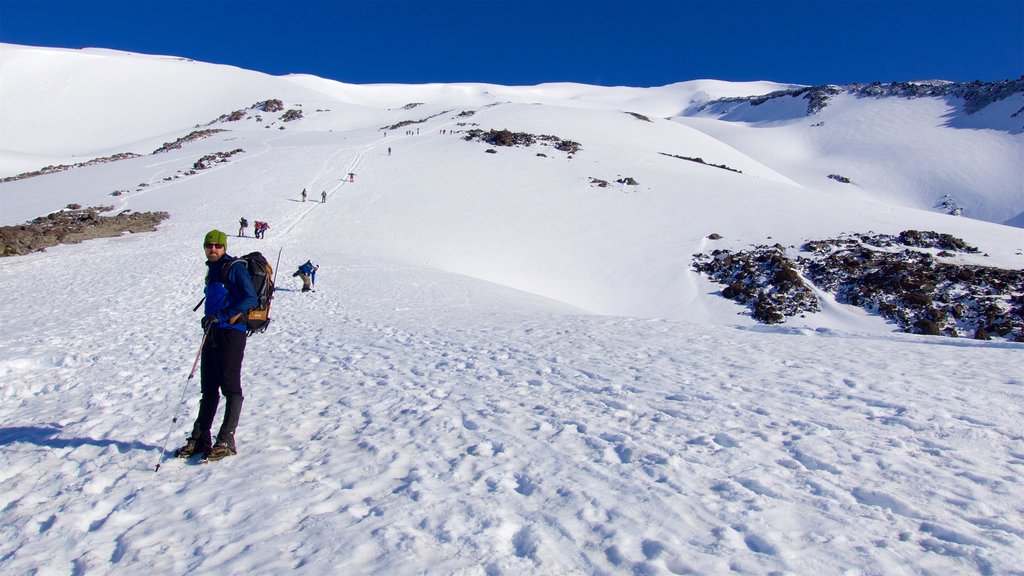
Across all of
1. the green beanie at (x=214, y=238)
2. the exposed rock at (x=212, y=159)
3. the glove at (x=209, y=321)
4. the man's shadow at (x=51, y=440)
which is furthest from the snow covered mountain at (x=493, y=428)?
the exposed rock at (x=212, y=159)

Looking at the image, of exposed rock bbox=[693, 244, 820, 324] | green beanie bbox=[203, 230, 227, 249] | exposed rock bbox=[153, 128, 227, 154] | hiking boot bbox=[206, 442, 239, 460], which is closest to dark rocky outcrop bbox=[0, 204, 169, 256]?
green beanie bbox=[203, 230, 227, 249]

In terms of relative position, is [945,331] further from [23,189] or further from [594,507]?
[23,189]

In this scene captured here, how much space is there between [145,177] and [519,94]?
160 metres

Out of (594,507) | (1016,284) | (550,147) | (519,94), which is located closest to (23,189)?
(550,147)

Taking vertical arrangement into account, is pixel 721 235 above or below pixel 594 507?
above

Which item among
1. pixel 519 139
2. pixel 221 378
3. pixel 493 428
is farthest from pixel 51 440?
pixel 519 139

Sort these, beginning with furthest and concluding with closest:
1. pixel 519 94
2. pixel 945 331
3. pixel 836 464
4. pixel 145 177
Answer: pixel 519 94, pixel 145 177, pixel 945 331, pixel 836 464

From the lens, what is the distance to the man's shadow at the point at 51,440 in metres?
5.63

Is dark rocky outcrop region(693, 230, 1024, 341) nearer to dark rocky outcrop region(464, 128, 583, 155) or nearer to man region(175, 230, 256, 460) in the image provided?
man region(175, 230, 256, 460)

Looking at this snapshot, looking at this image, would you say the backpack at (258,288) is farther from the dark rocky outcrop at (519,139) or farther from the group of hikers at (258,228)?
the dark rocky outcrop at (519,139)

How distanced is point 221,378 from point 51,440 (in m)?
2.46

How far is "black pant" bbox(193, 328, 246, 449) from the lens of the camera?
16.7 ft

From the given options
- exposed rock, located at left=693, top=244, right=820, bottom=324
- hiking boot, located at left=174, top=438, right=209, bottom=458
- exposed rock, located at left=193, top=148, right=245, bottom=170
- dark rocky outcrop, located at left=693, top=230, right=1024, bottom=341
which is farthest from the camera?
exposed rock, located at left=193, top=148, right=245, bottom=170

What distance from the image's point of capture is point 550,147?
56.2 meters
